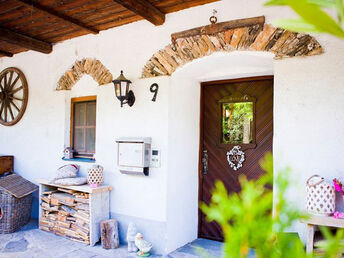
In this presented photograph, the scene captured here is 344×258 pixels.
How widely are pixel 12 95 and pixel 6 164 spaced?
1273 mm

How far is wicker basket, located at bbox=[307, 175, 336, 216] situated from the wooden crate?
5101mm

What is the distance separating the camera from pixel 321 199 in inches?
98.7

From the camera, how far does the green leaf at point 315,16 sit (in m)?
0.35

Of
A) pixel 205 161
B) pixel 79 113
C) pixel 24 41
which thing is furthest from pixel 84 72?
pixel 205 161

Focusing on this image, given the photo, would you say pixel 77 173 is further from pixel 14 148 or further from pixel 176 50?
pixel 176 50

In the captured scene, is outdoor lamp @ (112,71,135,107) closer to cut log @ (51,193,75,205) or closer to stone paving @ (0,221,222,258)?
cut log @ (51,193,75,205)

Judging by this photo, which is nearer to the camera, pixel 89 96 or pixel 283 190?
pixel 283 190

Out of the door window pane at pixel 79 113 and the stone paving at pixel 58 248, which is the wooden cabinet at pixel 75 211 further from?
the door window pane at pixel 79 113

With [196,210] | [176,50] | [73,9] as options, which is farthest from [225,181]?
[73,9]

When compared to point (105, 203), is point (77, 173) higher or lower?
higher

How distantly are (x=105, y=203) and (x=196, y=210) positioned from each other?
1257 mm

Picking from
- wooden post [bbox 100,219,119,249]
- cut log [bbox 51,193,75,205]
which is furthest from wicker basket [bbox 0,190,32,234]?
wooden post [bbox 100,219,119,249]

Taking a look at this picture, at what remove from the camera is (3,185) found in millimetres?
4590

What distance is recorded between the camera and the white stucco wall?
2.83 metres
